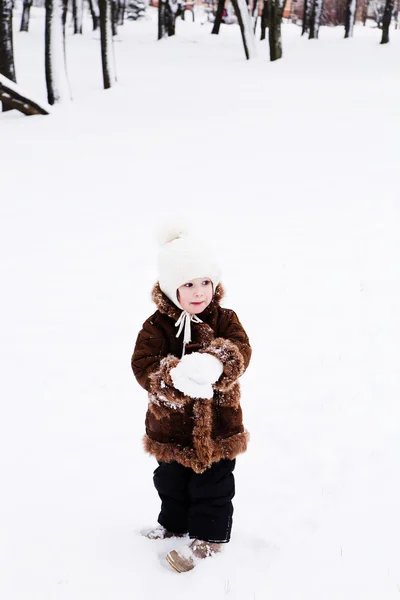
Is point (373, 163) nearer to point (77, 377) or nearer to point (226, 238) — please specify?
point (226, 238)

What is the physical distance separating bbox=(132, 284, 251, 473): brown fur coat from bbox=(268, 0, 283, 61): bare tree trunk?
17.6m

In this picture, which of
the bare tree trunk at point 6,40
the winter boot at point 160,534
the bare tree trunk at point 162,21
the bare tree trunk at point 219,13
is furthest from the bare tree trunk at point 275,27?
the winter boot at point 160,534

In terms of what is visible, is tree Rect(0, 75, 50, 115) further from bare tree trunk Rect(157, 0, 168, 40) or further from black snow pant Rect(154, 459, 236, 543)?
bare tree trunk Rect(157, 0, 168, 40)

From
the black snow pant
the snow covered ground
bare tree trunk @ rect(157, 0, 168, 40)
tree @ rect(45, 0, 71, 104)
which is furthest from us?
bare tree trunk @ rect(157, 0, 168, 40)

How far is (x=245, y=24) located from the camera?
64.7 ft

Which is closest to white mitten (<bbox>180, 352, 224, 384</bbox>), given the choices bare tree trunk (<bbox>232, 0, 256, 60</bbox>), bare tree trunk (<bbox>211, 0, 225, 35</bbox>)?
bare tree trunk (<bbox>232, 0, 256, 60</bbox>)

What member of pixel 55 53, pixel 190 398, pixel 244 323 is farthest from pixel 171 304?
pixel 55 53

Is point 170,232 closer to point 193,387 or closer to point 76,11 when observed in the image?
point 193,387

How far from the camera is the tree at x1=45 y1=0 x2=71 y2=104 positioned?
42.8 feet

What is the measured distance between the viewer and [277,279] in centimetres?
648

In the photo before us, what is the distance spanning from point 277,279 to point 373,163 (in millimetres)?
4015

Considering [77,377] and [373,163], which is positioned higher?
[373,163]

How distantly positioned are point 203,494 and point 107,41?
48.6 ft

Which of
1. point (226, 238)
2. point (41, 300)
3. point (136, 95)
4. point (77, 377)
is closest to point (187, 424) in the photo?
point (77, 377)
